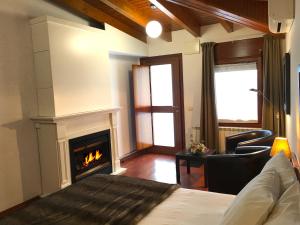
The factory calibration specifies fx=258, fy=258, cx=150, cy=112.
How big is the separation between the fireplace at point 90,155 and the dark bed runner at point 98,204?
1385 millimetres

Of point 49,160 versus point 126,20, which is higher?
point 126,20

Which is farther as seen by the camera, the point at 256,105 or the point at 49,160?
the point at 256,105

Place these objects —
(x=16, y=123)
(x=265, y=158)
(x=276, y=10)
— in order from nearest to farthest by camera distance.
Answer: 1. (x=276, y=10)
2. (x=265, y=158)
3. (x=16, y=123)

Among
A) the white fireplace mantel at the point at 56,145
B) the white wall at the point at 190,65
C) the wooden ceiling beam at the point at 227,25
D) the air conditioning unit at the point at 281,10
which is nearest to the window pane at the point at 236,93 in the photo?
the white wall at the point at 190,65

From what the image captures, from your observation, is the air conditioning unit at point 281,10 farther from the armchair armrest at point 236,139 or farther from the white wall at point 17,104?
the white wall at point 17,104

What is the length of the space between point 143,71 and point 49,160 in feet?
9.52

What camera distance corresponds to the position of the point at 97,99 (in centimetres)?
421

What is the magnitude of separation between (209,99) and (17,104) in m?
3.32

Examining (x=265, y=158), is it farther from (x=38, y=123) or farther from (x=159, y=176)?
(x=38, y=123)

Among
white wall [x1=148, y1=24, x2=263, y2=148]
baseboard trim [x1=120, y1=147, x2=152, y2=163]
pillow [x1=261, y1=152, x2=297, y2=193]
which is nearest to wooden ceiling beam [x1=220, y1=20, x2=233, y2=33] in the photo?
white wall [x1=148, y1=24, x2=263, y2=148]

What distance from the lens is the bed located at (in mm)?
1308

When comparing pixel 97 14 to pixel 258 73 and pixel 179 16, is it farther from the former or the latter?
pixel 258 73

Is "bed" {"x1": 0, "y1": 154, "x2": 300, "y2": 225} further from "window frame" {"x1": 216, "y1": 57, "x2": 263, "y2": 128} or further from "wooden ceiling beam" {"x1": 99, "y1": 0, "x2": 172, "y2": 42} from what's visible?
"window frame" {"x1": 216, "y1": 57, "x2": 263, "y2": 128}

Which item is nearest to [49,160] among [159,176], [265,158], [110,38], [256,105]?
[159,176]
